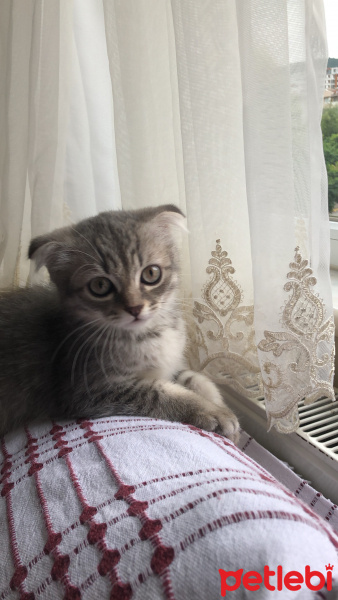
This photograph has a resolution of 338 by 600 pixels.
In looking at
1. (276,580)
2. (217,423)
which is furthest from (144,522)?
(217,423)

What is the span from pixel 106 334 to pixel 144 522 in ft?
1.64

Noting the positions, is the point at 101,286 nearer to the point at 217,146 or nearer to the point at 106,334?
the point at 106,334

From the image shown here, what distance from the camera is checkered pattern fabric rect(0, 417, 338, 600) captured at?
0.38 metres

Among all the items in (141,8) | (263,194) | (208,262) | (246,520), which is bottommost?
(246,520)

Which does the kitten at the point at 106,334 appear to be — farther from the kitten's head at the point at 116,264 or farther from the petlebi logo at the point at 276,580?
the petlebi logo at the point at 276,580

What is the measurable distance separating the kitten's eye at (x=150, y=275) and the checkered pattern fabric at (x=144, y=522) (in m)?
0.33

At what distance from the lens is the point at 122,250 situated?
0.87m

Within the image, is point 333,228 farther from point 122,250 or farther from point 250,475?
point 250,475

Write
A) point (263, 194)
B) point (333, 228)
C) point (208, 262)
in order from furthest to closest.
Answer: point (333, 228) < point (208, 262) < point (263, 194)

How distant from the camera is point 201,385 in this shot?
96cm

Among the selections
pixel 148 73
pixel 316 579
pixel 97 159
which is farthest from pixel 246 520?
pixel 97 159

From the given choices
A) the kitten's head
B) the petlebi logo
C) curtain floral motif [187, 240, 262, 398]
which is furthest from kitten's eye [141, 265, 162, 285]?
the petlebi logo

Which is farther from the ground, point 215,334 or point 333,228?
point 333,228

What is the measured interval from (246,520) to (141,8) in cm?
88
